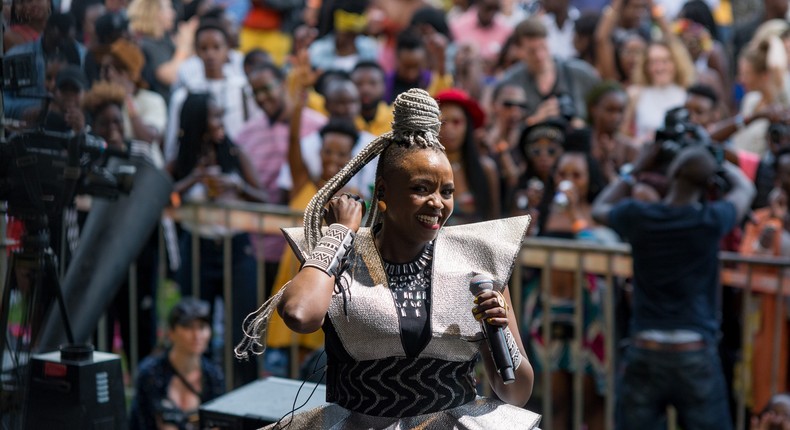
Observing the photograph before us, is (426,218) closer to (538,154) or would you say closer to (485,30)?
(538,154)

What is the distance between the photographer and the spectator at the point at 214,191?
714 cm

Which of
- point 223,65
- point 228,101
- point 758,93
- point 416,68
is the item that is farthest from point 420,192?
point 223,65

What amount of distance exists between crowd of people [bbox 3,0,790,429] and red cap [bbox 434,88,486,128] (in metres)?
0.01

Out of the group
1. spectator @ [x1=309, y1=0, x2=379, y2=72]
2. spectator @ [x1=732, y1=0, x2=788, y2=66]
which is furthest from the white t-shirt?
spectator @ [x1=732, y1=0, x2=788, y2=66]

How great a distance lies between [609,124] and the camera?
795 cm

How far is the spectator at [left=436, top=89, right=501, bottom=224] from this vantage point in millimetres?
7184

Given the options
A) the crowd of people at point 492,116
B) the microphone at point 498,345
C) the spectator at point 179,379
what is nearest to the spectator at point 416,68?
the crowd of people at point 492,116

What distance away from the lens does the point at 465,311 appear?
3508 millimetres

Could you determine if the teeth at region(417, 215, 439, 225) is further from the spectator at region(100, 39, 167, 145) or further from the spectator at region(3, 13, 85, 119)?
the spectator at region(100, 39, 167, 145)

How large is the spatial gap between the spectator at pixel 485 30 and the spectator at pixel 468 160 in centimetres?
224

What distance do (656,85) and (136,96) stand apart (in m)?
3.52

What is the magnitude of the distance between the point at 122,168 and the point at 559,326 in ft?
8.33

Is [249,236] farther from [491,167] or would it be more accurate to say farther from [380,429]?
[380,429]

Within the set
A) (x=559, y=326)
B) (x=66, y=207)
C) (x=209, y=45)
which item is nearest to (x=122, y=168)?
(x=66, y=207)
